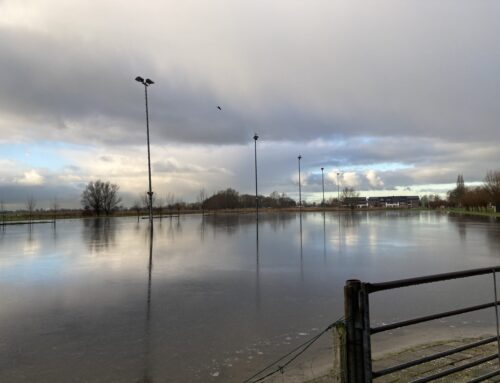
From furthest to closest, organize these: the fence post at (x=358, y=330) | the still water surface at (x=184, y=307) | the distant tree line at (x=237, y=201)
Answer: the distant tree line at (x=237, y=201) → the still water surface at (x=184, y=307) → the fence post at (x=358, y=330)

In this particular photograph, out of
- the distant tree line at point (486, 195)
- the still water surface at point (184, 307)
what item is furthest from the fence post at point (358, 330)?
the distant tree line at point (486, 195)

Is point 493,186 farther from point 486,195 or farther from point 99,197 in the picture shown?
point 99,197

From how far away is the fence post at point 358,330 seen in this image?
2.94 meters

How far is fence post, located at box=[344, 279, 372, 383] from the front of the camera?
9.64 feet

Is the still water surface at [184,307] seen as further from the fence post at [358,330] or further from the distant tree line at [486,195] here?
the distant tree line at [486,195]

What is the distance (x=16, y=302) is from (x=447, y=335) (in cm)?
791

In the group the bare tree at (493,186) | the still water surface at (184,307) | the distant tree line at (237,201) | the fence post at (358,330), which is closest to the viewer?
the fence post at (358,330)

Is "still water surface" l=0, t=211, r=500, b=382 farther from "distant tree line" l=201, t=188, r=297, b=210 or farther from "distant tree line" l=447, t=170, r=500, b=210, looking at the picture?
"distant tree line" l=201, t=188, r=297, b=210

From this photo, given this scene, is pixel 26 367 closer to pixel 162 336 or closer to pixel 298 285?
pixel 162 336

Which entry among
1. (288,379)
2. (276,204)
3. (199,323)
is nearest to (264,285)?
(199,323)

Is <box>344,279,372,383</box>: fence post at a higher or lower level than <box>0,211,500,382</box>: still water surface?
higher

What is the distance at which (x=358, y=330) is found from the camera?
2.95 m

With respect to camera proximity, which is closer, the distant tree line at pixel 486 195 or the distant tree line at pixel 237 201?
the distant tree line at pixel 486 195

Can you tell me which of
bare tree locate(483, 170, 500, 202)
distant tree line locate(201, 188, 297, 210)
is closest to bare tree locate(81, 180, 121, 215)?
distant tree line locate(201, 188, 297, 210)
